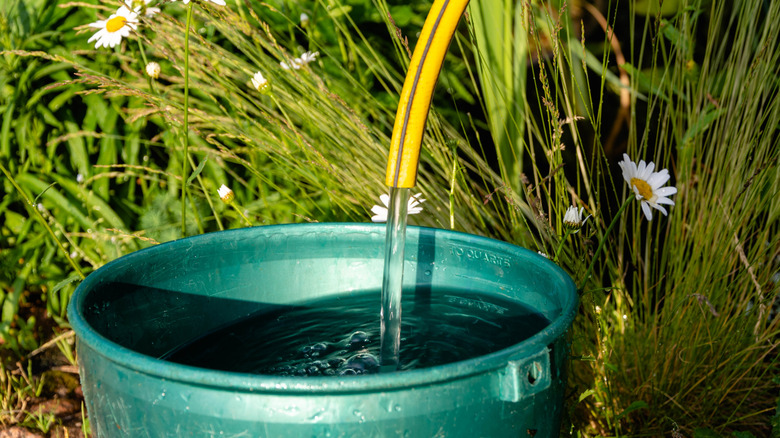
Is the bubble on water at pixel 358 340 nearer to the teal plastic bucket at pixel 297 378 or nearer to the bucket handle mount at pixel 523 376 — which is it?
the teal plastic bucket at pixel 297 378

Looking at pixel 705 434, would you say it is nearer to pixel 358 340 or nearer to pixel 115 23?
pixel 358 340

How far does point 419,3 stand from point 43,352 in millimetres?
1592

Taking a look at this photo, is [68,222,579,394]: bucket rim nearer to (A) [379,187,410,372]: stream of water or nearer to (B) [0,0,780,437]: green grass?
(A) [379,187,410,372]: stream of water

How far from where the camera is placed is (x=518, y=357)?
75 centimetres

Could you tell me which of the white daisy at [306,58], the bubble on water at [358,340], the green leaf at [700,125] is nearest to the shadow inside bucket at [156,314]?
the bubble on water at [358,340]

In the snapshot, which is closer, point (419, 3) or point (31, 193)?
point (31, 193)

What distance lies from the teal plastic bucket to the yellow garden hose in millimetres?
258

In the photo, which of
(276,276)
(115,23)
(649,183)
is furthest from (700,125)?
(115,23)

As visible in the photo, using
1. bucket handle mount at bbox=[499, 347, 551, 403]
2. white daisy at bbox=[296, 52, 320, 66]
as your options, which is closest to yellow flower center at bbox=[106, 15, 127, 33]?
white daisy at bbox=[296, 52, 320, 66]

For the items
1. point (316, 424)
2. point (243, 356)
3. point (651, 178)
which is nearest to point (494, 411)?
point (316, 424)

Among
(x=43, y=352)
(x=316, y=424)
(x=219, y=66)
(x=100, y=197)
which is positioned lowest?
(x=43, y=352)

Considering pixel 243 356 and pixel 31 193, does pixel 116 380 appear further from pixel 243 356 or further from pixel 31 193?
pixel 31 193

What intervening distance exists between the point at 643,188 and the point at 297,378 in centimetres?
90

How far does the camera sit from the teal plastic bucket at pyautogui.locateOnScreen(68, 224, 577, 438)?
71cm
